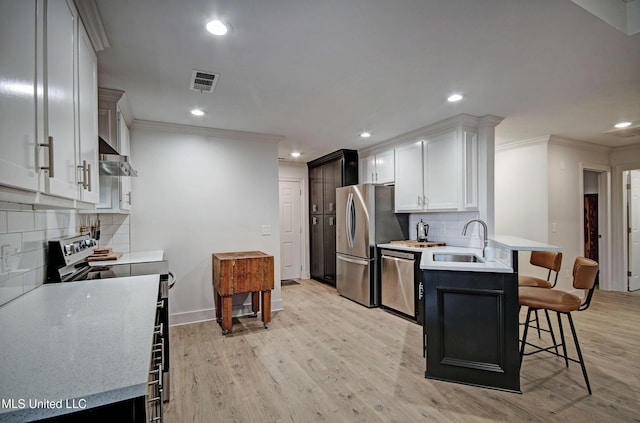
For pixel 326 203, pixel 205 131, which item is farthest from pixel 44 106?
pixel 326 203

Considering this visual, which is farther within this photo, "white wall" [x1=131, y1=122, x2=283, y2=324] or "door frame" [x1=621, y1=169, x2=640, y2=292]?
"door frame" [x1=621, y1=169, x2=640, y2=292]

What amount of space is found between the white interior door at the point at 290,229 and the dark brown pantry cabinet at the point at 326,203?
254 millimetres

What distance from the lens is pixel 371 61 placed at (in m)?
2.23

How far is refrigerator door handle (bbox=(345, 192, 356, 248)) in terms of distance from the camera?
14.8 ft

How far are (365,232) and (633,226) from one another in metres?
4.55

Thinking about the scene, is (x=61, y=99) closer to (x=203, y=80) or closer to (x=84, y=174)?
(x=84, y=174)

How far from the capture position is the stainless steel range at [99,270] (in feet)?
5.89

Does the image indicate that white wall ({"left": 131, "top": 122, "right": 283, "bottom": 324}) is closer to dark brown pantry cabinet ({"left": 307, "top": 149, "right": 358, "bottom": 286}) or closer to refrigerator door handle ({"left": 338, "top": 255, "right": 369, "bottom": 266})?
refrigerator door handle ({"left": 338, "top": 255, "right": 369, "bottom": 266})

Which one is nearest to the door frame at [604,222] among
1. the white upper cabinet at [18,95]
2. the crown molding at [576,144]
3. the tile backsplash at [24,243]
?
the crown molding at [576,144]

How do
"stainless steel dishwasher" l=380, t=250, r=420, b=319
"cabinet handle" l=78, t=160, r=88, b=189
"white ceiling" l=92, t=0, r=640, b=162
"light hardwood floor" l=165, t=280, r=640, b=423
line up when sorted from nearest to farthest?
"cabinet handle" l=78, t=160, r=88, b=189 → "white ceiling" l=92, t=0, r=640, b=162 → "light hardwood floor" l=165, t=280, r=640, b=423 → "stainless steel dishwasher" l=380, t=250, r=420, b=319

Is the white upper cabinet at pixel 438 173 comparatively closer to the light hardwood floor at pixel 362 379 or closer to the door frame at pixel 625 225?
the light hardwood floor at pixel 362 379

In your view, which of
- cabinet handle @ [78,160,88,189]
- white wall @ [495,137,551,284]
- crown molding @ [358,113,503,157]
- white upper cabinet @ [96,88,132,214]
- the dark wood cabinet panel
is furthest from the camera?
white wall @ [495,137,551,284]

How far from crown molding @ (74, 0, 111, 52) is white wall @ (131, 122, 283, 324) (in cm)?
178

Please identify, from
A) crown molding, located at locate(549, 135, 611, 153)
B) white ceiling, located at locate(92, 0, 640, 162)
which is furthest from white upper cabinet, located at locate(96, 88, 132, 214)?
crown molding, located at locate(549, 135, 611, 153)
